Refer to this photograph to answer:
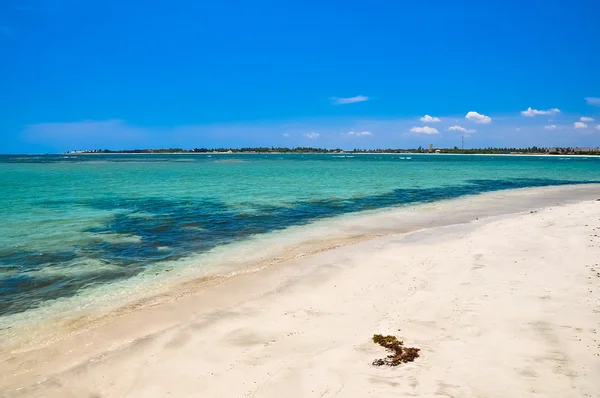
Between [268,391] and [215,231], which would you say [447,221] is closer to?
[215,231]

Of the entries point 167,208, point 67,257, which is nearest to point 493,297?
point 67,257

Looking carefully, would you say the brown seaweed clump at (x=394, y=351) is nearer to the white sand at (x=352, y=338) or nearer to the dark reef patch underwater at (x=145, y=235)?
the white sand at (x=352, y=338)

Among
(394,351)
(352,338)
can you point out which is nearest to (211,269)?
(352,338)

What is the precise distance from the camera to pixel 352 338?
618cm

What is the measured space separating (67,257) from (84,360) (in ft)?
23.6

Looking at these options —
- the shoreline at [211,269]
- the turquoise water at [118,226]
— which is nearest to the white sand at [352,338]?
the shoreline at [211,269]

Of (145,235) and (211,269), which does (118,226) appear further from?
(211,269)

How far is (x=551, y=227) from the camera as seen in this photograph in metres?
14.1

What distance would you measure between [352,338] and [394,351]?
30.1 inches

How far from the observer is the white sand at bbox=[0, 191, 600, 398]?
16.3 feet

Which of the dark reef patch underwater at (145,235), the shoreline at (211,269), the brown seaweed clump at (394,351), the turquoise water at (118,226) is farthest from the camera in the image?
the turquoise water at (118,226)

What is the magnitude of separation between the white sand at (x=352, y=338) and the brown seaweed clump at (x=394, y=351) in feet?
0.46

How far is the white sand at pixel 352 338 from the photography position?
4953 mm

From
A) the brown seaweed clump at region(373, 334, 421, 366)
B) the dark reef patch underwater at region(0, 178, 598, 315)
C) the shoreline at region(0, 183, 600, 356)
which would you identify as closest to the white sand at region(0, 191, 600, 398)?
the brown seaweed clump at region(373, 334, 421, 366)
